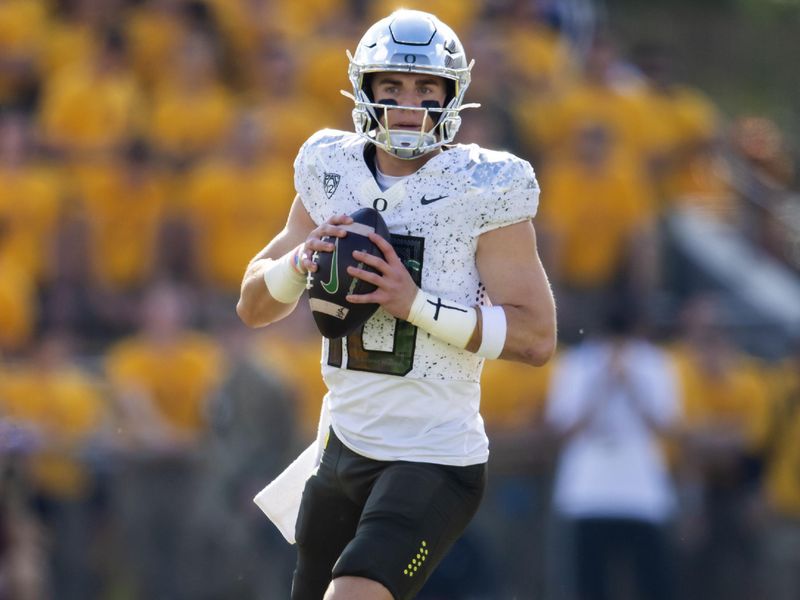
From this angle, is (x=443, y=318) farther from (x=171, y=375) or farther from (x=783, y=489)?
(x=783, y=489)

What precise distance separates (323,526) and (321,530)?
0.04ft

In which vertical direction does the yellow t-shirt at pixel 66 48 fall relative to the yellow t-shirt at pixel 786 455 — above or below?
above

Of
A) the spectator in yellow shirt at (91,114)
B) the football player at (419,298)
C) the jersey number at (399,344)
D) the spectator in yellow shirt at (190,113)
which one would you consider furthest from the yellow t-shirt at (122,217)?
the jersey number at (399,344)

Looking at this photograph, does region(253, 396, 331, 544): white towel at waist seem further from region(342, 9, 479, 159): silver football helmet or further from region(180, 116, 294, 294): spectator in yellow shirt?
region(180, 116, 294, 294): spectator in yellow shirt

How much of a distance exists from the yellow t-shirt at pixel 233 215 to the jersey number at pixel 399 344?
5.13m

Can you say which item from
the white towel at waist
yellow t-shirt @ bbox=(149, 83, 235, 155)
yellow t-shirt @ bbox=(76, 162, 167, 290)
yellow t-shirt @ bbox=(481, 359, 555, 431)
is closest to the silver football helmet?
the white towel at waist

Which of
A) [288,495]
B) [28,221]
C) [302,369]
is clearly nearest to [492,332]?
[288,495]

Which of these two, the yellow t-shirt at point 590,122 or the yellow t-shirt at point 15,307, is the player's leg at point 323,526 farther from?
the yellow t-shirt at point 590,122

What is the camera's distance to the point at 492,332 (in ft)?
13.1

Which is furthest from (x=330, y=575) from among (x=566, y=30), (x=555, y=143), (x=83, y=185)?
(x=566, y=30)

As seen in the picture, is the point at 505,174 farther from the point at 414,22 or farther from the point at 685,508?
the point at 685,508

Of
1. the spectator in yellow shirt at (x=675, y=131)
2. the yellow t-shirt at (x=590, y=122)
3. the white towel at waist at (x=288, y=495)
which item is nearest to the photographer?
the white towel at waist at (x=288, y=495)

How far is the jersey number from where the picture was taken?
13.4 feet

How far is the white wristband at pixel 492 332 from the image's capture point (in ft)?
13.1
